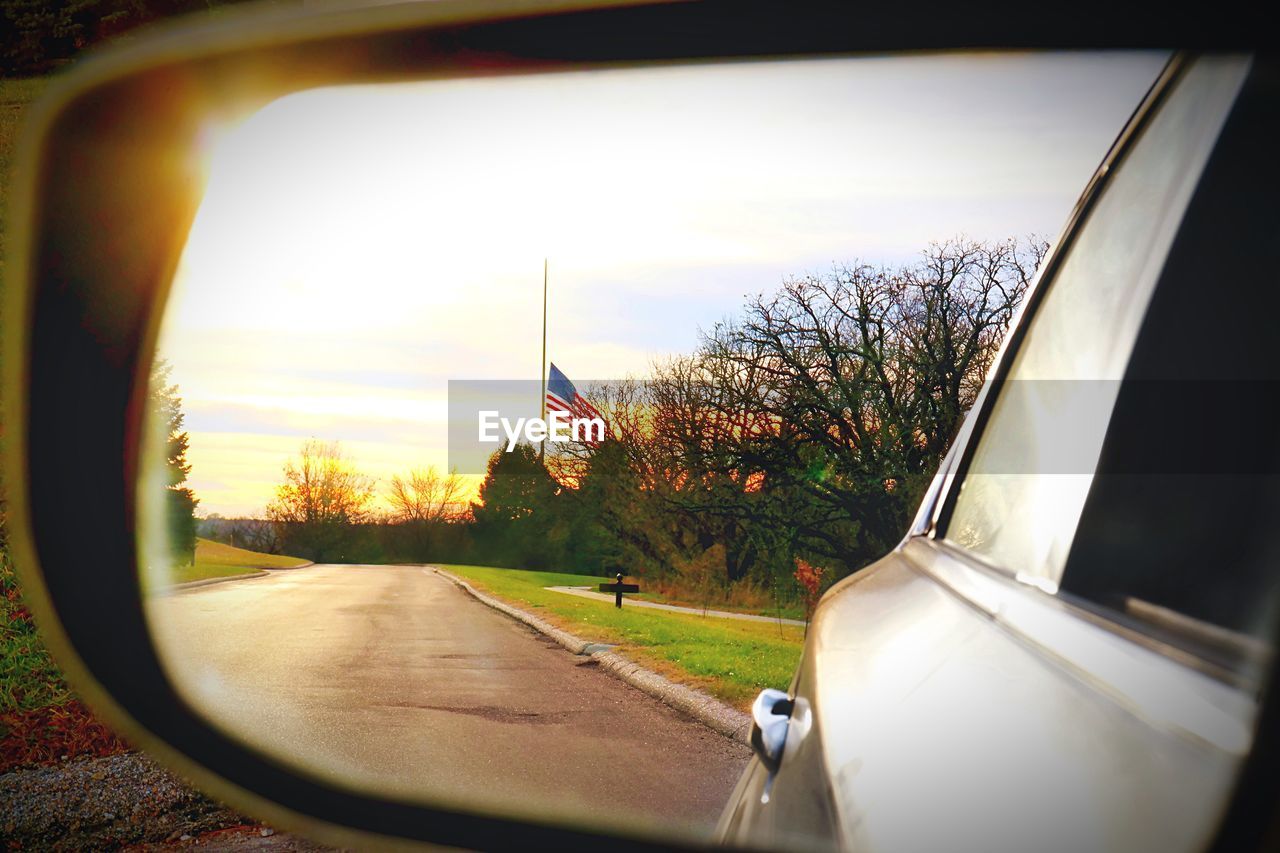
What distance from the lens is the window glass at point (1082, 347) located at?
1.28 m

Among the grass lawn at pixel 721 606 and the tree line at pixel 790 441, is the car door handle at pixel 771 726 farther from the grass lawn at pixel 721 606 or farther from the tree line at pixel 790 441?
the grass lawn at pixel 721 606

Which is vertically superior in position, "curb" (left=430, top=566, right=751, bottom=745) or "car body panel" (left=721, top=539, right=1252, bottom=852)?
"car body panel" (left=721, top=539, right=1252, bottom=852)

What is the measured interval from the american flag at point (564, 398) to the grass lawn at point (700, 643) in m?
3.99

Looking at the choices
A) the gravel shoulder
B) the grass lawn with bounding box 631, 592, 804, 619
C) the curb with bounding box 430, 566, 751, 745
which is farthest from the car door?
the grass lawn with bounding box 631, 592, 804, 619

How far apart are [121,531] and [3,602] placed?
817cm

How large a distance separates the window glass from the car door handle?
42 centimetres

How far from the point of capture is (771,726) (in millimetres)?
1847

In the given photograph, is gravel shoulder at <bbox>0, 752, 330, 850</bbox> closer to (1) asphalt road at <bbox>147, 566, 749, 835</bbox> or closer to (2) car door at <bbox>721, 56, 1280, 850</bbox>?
(1) asphalt road at <bbox>147, 566, 749, 835</bbox>

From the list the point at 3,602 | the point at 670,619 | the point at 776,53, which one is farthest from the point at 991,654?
the point at 670,619

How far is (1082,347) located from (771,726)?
764 millimetres

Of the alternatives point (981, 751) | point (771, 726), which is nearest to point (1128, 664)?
point (981, 751)

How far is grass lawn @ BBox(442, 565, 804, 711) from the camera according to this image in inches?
396

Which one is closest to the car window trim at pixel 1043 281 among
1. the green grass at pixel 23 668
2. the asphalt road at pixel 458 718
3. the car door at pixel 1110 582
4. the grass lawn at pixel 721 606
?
the car door at pixel 1110 582

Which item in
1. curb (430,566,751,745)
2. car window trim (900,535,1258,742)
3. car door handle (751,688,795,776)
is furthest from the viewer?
curb (430,566,751,745)
